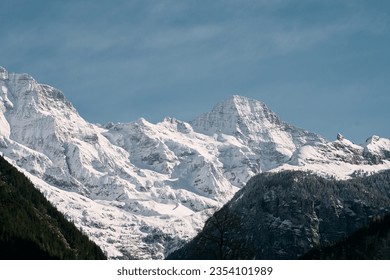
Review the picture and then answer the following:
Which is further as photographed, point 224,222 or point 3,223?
point 3,223
